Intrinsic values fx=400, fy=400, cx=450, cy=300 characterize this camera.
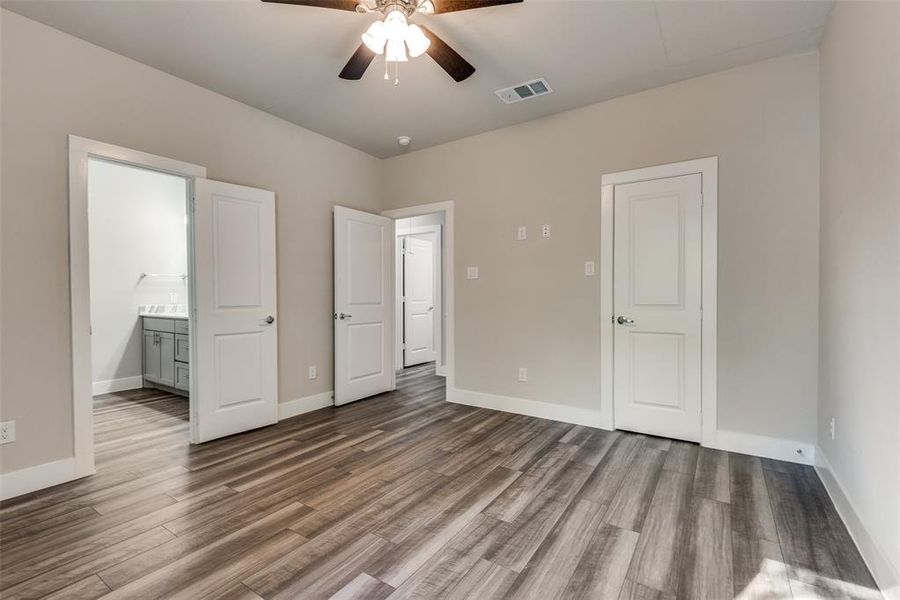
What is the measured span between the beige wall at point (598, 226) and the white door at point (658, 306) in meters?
0.17

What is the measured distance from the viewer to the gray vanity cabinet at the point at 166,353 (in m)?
4.34

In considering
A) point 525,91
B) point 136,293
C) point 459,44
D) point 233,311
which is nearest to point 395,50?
point 459,44

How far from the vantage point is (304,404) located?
12.5ft

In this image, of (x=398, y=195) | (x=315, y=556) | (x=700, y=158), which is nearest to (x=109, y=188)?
(x=398, y=195)

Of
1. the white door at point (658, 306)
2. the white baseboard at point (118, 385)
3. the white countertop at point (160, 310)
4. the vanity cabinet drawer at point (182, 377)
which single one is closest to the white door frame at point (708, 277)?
the white door at point (658, 306)

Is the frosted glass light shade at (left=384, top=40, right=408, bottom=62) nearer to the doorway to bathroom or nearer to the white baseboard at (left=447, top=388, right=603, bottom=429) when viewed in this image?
the white baseboard at (left=447, top=388, right=603, bottom=429)

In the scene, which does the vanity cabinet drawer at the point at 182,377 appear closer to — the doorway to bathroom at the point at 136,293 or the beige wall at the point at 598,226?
the doorway to bathroom at the point at 136,293

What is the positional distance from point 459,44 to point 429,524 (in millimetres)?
2803

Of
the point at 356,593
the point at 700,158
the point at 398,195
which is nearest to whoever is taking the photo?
the point at 356,593

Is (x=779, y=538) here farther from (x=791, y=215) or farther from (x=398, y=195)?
(x=398, y=195)

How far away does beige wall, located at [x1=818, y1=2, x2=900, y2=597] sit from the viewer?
1457 mm

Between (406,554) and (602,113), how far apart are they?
3.41 m

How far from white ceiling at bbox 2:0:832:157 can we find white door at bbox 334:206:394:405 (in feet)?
4.22

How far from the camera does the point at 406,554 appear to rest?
173cm
